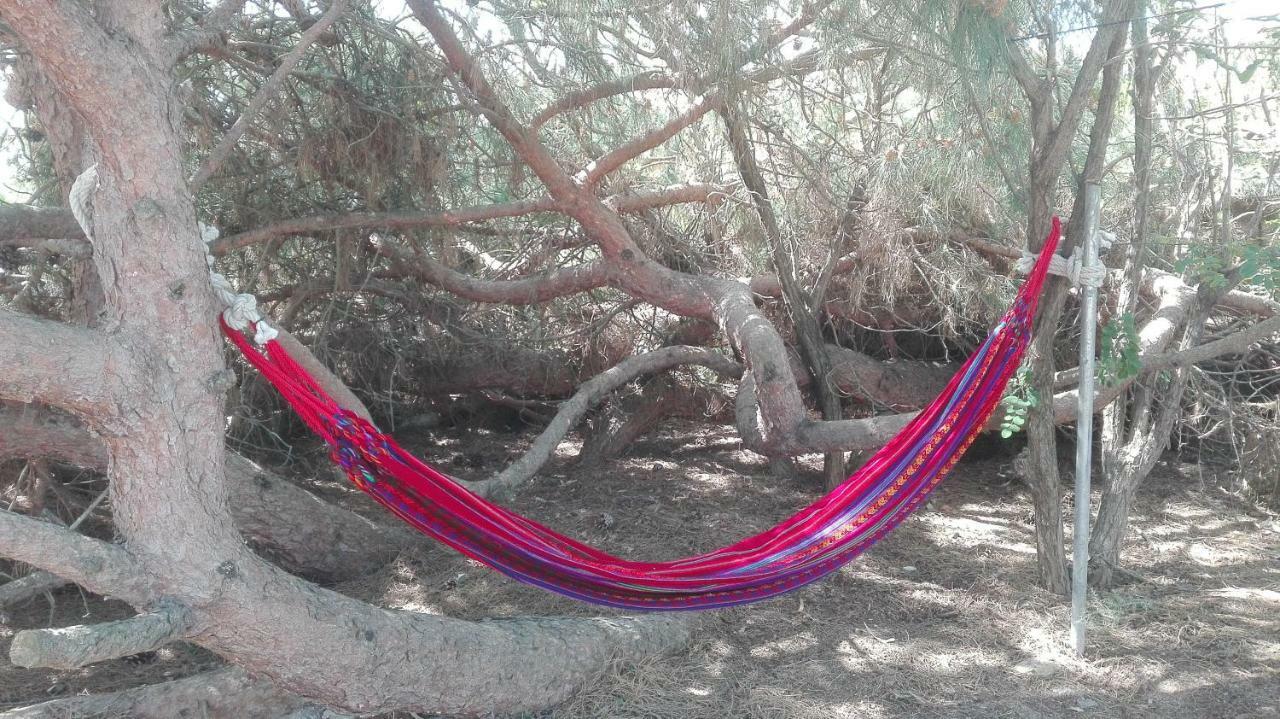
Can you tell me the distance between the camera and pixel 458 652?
2.00 m

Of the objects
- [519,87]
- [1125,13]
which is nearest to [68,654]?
[519,87]

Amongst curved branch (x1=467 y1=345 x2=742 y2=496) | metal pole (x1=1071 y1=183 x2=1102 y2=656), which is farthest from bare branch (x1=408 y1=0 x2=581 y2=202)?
metal pole (x1=1071 y1=183 x2=1102 y2=656)

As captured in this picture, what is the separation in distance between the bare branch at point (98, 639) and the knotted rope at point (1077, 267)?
6.62 ft

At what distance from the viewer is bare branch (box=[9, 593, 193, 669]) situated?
1.33 meters

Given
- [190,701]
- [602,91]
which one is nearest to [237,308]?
[190,701]

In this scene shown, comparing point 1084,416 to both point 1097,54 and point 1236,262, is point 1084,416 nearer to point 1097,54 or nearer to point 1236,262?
point 1236,262

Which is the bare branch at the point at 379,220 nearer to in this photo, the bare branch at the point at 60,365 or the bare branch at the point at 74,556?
the bare branch at the point at 60,365

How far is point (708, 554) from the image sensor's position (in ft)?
7.16

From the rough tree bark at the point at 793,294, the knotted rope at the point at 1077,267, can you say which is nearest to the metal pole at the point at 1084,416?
the knotted rope at the point at 1077,267

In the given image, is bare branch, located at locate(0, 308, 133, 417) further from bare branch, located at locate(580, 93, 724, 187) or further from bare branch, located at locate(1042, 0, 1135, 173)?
bare branch, located at locate(1042, 0, 1135, 173)

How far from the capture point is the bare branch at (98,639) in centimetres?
133

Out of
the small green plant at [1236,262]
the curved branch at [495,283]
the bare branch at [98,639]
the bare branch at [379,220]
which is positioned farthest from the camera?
the curved branch at [495,283]

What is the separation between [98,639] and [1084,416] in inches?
81.7

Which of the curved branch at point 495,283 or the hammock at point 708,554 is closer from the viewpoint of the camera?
the hammock at point 708,554
